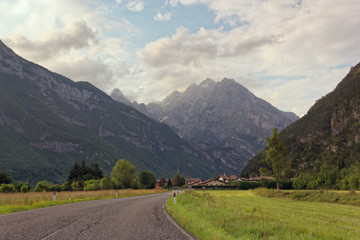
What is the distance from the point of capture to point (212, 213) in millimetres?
15430

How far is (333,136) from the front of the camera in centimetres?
16612

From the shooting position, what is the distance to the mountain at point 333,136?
→ 14119 centimetres

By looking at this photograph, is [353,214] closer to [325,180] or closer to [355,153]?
[325,180]

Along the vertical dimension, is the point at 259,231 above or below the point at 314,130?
below

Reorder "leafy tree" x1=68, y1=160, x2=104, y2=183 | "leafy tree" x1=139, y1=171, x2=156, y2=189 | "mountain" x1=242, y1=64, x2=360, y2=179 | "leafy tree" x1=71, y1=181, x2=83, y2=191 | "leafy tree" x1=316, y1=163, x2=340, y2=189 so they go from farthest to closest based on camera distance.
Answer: "mountain" x1=242, y1=64, x2=360, y2=179 → "leafy tree" x1=139, y1=171, x2=156, y2=189 → "leafy tree" x1=68, y1=160, x2=104, y2=183 → "leafy tree" x1=71, y1=181, x2=83, y2=191 → "leafy tree" x1=316, y1=163, x2=340, y2=189

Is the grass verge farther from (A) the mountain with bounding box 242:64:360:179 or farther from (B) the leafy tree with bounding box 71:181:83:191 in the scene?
(A) the mountain with bounding box 242:64:360:179

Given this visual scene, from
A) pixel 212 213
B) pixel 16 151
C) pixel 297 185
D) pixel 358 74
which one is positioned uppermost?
pixel 358 74

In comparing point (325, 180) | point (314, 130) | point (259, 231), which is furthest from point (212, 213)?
point (314, 130)

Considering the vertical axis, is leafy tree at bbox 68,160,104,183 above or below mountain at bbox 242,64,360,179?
below

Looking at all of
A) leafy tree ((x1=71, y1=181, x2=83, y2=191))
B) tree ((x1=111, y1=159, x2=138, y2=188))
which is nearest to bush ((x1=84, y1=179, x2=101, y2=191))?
leafy tree ((x1=71, y1=181, x2=83, y2=191))

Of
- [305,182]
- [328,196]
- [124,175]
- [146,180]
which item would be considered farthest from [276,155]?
[146,180]

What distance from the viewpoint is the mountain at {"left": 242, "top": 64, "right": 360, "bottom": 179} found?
5559 inches

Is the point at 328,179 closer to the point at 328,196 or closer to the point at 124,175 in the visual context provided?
the point at 328,196

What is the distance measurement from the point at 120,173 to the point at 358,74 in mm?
172879
